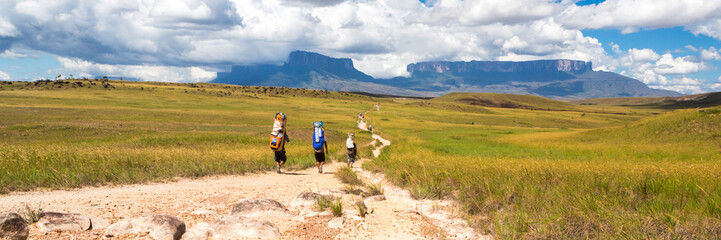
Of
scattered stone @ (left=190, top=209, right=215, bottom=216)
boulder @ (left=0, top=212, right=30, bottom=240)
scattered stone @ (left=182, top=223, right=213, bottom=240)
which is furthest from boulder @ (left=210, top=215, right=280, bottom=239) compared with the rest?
boulder @ (left=0, top=212, right=30, bottom=240)

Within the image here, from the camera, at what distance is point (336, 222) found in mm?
6934

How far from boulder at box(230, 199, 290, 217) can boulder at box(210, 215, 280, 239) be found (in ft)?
3.07

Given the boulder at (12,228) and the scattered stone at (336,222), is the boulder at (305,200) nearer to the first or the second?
the scattered stone at (336,222)

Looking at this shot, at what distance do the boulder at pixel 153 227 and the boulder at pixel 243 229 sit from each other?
63 cm

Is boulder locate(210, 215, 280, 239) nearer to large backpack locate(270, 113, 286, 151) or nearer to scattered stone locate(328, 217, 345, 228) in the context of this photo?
scattered stone locate(328, 217, 345, 228)

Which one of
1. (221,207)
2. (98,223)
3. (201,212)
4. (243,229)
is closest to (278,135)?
(221,207)

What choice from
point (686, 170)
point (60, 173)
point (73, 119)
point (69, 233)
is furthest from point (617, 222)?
point (73, 119)

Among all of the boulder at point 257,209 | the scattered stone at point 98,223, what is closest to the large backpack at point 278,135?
the boulder at point 257,209

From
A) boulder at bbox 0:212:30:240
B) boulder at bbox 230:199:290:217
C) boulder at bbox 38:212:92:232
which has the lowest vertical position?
boulder at bbox 230:199:290:217

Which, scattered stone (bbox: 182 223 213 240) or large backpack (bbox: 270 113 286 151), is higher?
large backpack (bbox: 270 113 286 151)

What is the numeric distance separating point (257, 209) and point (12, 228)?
375 cm

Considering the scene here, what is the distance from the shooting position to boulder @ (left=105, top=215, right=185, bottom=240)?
6.02 meters

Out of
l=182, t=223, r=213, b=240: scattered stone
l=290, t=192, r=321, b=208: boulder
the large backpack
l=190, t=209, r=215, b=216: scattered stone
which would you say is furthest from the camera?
the large backpack

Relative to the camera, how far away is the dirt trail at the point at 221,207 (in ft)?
22.0
